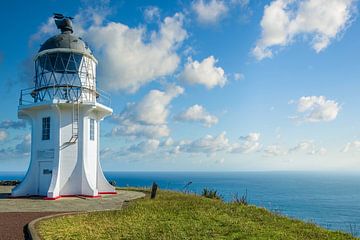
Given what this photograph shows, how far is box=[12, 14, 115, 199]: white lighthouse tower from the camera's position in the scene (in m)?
20.3

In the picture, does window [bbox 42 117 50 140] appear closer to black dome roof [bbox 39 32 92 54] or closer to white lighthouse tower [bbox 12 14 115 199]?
white lighthouse tower [bbox 12 14 115 199]

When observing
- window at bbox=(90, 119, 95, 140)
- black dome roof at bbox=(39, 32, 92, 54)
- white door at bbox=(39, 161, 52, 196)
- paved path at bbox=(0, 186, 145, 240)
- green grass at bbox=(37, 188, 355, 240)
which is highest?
black dome roof at bbox=(39, 32, 92, 54)

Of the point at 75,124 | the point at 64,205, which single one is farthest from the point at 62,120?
the point at 64,205

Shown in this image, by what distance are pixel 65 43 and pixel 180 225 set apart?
1401cm

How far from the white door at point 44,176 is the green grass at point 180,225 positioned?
7668mm

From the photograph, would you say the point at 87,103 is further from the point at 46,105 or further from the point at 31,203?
the point at 31,203

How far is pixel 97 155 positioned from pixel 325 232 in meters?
14.6

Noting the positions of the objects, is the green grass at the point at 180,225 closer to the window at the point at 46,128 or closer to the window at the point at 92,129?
the window at the point at 92,129

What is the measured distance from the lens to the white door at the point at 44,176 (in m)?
20.5

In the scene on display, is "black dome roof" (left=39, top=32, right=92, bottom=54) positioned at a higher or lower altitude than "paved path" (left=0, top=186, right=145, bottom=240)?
higher

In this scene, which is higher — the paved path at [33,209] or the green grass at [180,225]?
the paved path at [33,209]

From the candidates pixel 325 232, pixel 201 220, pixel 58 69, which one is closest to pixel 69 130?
pixel 58 69

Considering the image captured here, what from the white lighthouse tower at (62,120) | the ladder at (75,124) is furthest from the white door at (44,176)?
the ladder at (75,124)

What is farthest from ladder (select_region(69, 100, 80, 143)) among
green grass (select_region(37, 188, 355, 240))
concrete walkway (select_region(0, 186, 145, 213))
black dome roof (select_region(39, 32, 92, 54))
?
green grass (select_region(37, 188, 355, 240))
